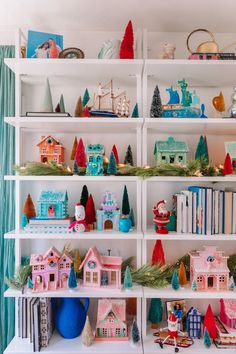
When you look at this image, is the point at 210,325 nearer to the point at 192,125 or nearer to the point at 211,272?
the point at 211,272

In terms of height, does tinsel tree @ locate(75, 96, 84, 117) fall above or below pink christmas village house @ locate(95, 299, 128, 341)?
above

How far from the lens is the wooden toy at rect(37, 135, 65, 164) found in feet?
5.94

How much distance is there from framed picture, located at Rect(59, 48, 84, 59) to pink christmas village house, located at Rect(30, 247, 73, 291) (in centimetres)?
105

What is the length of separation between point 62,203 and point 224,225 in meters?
0.88

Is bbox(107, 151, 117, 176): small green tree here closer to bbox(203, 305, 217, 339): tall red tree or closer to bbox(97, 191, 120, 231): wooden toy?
bbox(97, 191, 120, 231): wooden toy

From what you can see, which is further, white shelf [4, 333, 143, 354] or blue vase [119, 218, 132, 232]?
blue vase [119, 218, 132, 232]

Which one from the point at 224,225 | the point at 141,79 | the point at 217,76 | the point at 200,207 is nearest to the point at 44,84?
the point at 141,79

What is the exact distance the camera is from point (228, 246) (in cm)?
193

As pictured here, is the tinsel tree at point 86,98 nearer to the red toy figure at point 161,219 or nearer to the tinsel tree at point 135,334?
the red toy figure at point 161,219

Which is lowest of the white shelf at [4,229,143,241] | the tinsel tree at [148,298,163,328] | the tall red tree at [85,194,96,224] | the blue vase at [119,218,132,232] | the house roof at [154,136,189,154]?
the tinsel tree at [148,298,163,328]

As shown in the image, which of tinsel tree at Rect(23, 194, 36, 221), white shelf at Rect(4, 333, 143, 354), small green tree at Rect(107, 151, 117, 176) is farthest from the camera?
tinsel tree at Rect(23, 194, 36, 221)

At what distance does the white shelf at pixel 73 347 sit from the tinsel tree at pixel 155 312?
203 millimetres

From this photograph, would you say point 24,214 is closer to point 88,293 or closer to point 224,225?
point 88,293

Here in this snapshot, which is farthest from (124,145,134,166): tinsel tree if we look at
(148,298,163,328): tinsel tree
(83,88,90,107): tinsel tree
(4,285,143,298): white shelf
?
(148,298,163,328): tinsel tree
